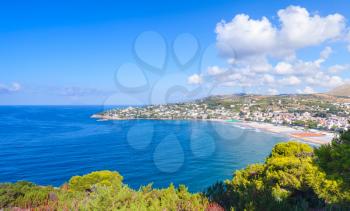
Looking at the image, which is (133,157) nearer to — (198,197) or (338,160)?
(198,197)

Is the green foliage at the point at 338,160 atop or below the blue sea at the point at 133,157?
atop

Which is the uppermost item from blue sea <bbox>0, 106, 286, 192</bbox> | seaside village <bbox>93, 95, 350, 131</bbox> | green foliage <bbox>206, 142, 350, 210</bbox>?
green foliage <bbox>206, 142, 350, 210</bbox>

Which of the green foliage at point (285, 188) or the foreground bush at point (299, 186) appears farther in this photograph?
the green foliage at point (285, 188)

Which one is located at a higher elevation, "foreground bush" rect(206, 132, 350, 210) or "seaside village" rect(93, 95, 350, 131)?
"foreground bush" rect(206, 132, 350, 210)

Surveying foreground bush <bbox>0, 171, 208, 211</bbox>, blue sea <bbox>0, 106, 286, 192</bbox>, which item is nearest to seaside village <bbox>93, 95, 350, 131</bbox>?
blue sea <bbox>0, 106, 286, 192</bbox>

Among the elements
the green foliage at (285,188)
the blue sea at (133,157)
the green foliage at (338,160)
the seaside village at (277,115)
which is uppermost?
the green foliage at (338,160)

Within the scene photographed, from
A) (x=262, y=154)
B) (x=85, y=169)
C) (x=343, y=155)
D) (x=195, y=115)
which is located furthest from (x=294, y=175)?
(x=195, y=115)

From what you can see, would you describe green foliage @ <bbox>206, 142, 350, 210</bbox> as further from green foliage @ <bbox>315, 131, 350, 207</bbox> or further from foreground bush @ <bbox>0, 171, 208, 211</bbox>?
foreground bush @ <bbox>0, 171, 208, 211</bbox>

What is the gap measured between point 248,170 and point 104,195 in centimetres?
1346

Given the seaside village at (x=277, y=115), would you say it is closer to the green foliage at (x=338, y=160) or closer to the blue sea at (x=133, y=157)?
the blue sea at (x=133, y=157)

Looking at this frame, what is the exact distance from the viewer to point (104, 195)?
4332 mm

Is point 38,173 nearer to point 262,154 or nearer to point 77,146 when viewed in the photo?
point 77,146

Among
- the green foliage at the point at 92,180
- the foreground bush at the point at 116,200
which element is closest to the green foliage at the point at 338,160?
the foreground bush at the point at 116,200

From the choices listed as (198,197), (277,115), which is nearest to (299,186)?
(198,197)
